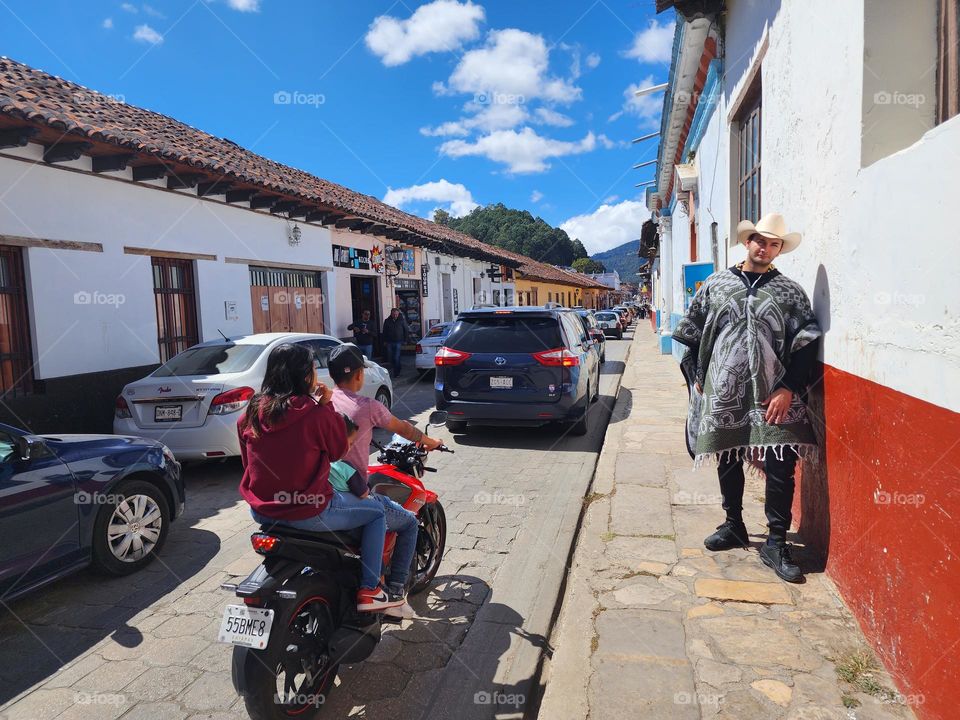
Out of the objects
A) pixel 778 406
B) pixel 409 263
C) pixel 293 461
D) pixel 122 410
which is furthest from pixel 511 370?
pixel 409 263

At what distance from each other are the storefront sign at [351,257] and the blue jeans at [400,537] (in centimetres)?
1238

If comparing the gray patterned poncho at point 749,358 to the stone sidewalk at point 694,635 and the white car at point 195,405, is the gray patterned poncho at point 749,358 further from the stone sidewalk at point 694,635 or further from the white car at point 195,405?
the white car at point 195,405

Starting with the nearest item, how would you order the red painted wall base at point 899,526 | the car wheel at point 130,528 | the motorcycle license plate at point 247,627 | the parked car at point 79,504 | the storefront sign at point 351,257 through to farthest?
the red painted wall base at point 899,526
the motorcycle license plate at point 247,627
the parked car at point 79,504
the car wheel at point 130,528
the storefront sign at point 351,257

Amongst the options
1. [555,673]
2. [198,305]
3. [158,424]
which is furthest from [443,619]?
[198,305]

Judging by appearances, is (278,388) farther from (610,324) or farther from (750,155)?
(610,324)

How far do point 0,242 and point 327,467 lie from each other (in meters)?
6.74

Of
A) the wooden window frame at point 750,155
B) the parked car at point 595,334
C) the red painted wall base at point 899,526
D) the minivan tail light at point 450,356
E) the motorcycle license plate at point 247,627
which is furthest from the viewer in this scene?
the parked car at point 595,334

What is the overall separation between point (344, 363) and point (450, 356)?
4.42m

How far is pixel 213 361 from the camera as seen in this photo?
663 cm

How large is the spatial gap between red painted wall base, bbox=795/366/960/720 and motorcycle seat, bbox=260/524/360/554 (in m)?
2.32

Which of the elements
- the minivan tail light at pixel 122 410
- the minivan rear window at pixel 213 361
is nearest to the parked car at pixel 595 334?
the minivan rear window at pixel 213 361

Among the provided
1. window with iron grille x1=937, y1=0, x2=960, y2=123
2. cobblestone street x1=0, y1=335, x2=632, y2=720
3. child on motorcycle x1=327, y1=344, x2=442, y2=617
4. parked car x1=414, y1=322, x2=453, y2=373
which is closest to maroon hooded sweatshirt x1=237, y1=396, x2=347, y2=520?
child on motorcycle x1=327, y1=344, x2=442, y2=617

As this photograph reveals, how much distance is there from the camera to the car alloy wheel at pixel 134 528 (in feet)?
12.9

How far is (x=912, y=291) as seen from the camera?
2.33 m
